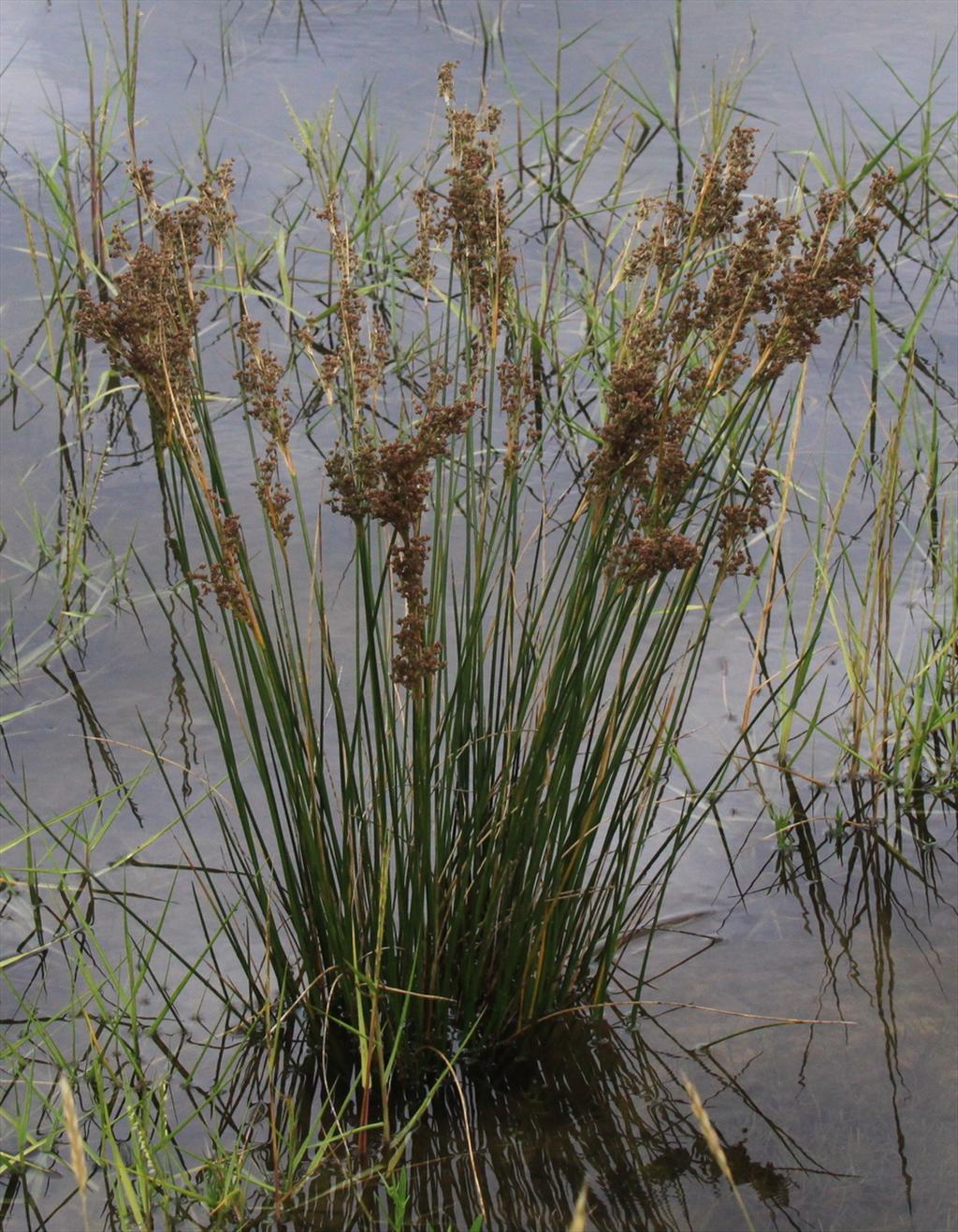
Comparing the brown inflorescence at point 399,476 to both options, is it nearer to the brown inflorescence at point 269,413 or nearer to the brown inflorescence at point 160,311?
the brown inflorescence at point 269,413

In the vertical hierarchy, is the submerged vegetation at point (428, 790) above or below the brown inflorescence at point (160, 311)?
below

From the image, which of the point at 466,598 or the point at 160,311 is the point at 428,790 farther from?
the point at 160,311

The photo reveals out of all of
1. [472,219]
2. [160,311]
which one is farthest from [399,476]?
[472,219]

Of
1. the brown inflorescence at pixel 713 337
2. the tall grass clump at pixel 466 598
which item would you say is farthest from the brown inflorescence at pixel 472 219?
the brown inflorescence at pixel 713 337

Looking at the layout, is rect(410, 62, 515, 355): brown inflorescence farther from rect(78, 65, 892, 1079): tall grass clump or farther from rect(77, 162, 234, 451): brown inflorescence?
rect(77, 162, 234, 451): brown inflorescence

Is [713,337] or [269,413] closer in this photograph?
[269,413]

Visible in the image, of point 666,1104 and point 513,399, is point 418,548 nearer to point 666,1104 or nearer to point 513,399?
point 513,399

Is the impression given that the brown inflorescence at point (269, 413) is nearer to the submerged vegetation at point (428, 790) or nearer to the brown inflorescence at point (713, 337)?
the submerged vegetation at point (428, 790)

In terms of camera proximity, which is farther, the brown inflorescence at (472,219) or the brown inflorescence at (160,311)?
the brown inflorescence at (472,219)

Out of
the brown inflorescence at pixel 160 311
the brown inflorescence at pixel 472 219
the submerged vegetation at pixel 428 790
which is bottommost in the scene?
the submerged vegetation at pixel 428 790

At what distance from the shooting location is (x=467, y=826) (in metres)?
1.71

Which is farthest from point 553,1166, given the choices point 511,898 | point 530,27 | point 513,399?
point 530,27

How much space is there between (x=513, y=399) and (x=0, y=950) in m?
1.11

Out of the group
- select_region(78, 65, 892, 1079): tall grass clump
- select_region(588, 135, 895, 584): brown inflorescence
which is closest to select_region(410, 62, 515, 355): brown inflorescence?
select_region(78, 65, 892, 1079): tall grass clump
